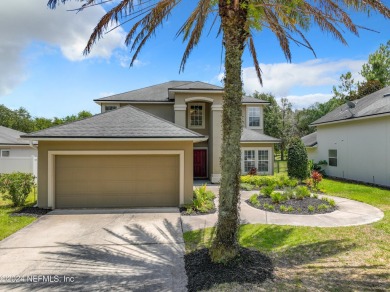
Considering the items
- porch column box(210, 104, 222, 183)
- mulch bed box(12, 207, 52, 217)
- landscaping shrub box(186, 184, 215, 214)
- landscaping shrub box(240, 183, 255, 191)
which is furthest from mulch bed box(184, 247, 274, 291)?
porch column box(210, 104, 222, 183)

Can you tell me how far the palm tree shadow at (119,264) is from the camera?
460cm

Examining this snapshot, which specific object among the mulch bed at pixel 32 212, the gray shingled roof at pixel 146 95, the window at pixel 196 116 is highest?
the gray shingled roof at pixel 146 95

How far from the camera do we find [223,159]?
5.23 metres

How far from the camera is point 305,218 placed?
895cm

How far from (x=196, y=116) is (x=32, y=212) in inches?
458

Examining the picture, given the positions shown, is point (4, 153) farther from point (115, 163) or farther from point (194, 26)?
point (194, 26)

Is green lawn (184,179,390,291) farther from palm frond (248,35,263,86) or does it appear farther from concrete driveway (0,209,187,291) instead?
palm frond (248,35,263,86)

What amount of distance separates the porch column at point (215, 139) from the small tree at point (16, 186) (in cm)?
1041

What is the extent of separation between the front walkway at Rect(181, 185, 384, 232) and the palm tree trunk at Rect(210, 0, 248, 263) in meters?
2.89

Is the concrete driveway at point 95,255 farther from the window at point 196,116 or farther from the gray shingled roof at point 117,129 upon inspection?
the window at point 196,116

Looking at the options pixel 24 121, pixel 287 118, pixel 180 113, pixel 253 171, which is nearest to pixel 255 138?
pixel 253 171

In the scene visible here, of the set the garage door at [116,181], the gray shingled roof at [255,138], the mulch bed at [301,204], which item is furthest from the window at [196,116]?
the mulch bed at [301,204]

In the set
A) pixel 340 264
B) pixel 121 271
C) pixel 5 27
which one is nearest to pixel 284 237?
pixel 340 264

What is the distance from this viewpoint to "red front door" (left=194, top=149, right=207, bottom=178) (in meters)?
18.9
